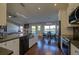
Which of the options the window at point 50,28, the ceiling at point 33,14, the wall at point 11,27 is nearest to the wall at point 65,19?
the ceiling at point 33,14

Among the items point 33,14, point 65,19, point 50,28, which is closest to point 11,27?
point 33,14

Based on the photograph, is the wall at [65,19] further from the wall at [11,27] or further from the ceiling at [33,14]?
the wall at [11,27]

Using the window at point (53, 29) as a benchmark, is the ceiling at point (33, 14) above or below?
above

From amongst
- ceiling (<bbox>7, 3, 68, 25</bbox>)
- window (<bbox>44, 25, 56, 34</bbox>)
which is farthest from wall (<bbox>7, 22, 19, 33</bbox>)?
window (<bbox>44, 25, 56, 34</bbox>)

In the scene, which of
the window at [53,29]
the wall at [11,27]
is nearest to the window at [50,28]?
the window at [53,29]

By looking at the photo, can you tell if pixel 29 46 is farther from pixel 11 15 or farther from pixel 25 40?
pixel 11 15

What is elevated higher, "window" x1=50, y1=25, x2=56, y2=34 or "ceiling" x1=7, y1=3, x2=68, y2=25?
"ceiling" x1=7, y1=3, x2=68, y2=25

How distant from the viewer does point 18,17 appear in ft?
5.58

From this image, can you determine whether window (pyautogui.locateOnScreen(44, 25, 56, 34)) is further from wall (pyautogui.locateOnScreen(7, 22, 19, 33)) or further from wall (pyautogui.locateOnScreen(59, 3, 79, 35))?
wall (pyautogui.locateOnScreen(7, 22, 19, 33))

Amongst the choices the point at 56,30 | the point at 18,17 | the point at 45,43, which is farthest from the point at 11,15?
the point at 45,43

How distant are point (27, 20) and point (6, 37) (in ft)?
1.89

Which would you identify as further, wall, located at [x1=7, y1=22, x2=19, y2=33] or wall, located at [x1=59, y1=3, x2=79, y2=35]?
wall, located at [x1=59, y1=3, x2=79, y2=35]

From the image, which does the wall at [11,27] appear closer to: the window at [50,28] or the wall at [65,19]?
the window at [50,28]

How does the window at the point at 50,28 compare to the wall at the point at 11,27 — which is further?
the window at the point at 50,28
